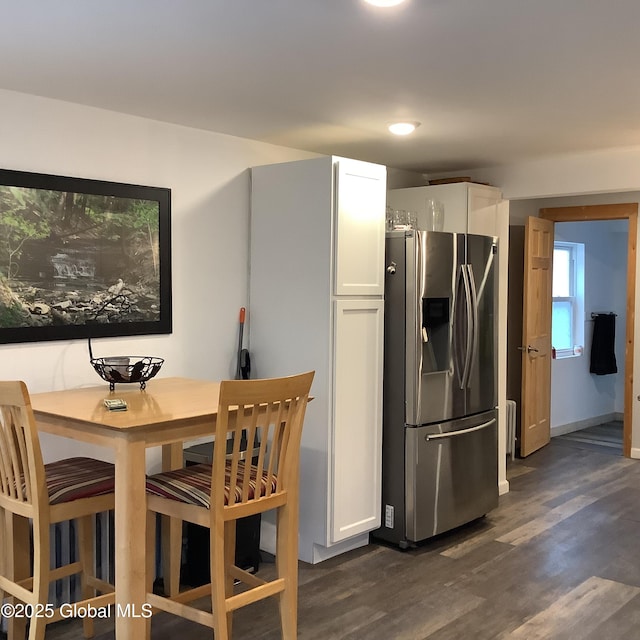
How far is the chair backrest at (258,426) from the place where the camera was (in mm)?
2395

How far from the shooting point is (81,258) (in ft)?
10.9

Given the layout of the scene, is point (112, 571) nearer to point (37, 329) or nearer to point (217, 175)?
point (37, 329)

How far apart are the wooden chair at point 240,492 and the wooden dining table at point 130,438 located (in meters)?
0.15

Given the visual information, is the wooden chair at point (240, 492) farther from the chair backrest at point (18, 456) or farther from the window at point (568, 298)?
the window at point (568, 298)

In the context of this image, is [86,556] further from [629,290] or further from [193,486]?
[629,290]

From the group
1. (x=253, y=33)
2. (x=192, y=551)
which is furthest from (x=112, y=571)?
(x=253, y=33)

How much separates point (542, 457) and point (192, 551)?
3.57m

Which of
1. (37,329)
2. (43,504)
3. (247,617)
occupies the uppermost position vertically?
A: (37,329)

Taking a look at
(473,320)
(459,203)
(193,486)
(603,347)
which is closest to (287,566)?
(193,486)

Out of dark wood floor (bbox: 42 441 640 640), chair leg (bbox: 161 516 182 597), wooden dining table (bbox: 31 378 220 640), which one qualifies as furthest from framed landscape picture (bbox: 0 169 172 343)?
dark wood floor (bbox: 42 441 640 640)

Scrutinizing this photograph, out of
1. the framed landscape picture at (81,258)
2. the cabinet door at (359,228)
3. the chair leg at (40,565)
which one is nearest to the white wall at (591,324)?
the cabinet door at (359,228)

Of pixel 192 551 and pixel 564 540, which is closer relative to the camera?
pixel 192 551

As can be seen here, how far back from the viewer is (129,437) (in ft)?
7.62

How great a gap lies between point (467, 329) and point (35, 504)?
2500 millimetres
